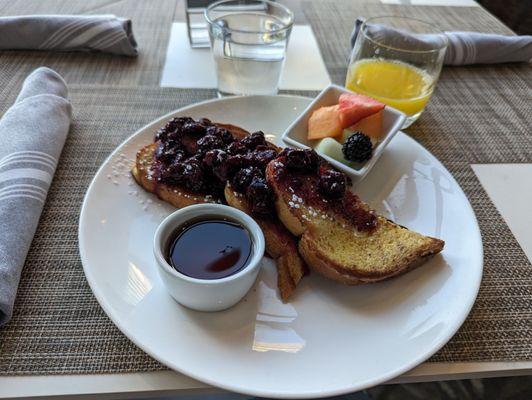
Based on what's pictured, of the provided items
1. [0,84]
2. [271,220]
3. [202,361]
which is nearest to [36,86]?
[0,84]

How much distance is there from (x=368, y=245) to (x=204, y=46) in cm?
150

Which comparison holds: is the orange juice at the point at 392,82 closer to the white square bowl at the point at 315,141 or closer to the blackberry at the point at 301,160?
the white square bowl at the point at 315,141

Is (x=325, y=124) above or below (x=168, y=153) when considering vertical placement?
above

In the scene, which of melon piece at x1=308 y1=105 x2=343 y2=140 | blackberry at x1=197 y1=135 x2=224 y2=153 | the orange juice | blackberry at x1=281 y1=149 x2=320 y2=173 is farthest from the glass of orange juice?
blackberry at x1=197 y1=135 x2=224 y2=153

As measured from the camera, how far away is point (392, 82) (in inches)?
67.9

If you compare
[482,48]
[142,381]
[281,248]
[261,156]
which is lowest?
[142,381]

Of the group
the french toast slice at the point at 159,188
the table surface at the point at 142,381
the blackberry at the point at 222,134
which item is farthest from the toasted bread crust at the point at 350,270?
the blackberry at the point at 222,134

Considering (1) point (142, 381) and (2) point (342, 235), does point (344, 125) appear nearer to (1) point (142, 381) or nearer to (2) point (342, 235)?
(2) point (342, 235)

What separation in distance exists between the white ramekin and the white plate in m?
0.04

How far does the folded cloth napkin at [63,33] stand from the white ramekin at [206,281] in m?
1.30

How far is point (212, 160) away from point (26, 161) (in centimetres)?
61

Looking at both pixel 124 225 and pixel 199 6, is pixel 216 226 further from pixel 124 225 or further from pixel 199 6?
pixel 199 6

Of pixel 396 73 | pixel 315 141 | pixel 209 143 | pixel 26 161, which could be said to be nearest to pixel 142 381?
pixel 209 143

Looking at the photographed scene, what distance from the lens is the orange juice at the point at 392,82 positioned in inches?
66.8
